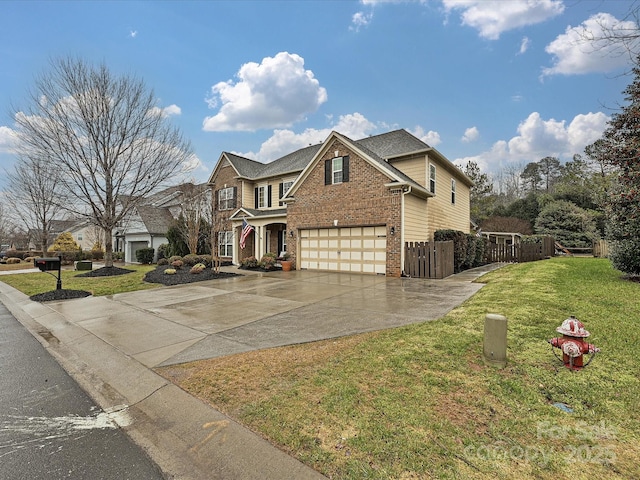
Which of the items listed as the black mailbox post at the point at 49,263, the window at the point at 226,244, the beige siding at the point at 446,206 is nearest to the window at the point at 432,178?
the beige siding at the point at 446,206

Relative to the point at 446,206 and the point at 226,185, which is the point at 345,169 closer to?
the point at 446,206

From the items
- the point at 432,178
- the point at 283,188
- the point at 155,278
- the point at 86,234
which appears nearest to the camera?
the point at 155,278

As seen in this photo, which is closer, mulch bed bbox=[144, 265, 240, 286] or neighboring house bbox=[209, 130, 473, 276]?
mulch bed bbox=[144, 265, 240, 286]

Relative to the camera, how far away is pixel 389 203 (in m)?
13.0

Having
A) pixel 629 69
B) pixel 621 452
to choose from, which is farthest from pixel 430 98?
pixel 621 452

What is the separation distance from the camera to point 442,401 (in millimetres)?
2971

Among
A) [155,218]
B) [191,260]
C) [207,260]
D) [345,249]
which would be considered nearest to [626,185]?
[345,249]

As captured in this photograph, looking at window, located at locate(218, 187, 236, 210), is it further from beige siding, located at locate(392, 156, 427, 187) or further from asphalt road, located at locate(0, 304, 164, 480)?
asphalt road, located at locate(0, 304, 164, 480)

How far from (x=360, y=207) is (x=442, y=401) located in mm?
11295

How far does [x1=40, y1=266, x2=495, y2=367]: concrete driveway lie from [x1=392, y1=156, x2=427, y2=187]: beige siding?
5.97 meters

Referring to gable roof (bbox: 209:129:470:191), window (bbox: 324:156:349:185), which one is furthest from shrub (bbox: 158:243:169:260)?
window (bbox: 324:156:349:185)

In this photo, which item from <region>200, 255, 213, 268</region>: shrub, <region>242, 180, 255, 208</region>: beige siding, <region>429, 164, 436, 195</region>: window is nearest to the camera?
<region>429, 164, 436, 195</region>: window

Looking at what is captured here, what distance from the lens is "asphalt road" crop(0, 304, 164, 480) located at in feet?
7.72

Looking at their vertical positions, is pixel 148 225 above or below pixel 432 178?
below
